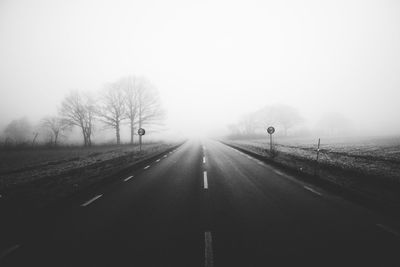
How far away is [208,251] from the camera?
10.2 ft

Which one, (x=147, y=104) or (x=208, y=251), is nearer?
(x=208, y=251)

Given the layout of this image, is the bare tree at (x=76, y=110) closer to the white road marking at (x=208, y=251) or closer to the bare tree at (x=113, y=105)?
the bare tree at (x=113, y=105)

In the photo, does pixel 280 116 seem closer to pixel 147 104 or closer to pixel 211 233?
pixel 147 104

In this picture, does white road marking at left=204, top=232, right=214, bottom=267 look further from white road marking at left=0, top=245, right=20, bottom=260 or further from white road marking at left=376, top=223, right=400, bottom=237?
white road marking at left=376, top=223, right=400, bottom=237

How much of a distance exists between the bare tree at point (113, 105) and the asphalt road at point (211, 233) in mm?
26142

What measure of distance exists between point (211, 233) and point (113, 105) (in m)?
30.2

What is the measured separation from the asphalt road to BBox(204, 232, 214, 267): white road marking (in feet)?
0.06

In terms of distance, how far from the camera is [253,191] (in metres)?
6.38

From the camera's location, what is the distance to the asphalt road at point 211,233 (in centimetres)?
296

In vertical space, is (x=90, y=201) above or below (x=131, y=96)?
below

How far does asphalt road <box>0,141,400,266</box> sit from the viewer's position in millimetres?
2955

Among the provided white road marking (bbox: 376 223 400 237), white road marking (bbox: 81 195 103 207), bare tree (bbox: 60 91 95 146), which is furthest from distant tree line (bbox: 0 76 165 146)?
white road marking (bbox: 376 223 400 237)

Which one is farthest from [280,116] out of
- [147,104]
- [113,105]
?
[113,105]

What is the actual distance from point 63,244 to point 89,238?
0.44 m
